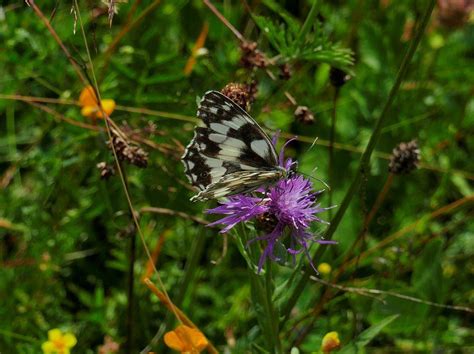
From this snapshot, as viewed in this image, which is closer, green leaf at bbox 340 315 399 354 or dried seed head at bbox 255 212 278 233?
dried seed head at bbox 255 212 278 233

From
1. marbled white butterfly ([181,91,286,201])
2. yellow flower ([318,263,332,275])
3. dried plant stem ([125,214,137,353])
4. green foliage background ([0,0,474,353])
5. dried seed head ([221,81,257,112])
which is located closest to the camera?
marbled white butterfly ([181,91,286,201])

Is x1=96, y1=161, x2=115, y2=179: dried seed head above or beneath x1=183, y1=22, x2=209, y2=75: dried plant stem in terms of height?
beneath

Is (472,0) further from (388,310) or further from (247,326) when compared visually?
(247,326)

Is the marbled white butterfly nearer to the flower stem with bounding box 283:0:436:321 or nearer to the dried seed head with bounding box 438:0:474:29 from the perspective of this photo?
the flower stem with bounding box 283:0:436:321

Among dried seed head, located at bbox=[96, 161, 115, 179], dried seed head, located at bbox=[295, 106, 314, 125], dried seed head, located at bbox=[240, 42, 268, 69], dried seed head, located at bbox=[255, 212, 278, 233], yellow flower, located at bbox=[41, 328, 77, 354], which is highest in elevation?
dried seed head, located at bbox=[240, 42, 268, 69]

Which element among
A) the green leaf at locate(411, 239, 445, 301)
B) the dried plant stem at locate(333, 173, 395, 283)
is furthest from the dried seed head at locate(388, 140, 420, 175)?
the green leaf at locate(411, 239, 445, 301)

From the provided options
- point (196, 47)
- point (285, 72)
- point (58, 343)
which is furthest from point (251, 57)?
point (58, 343)

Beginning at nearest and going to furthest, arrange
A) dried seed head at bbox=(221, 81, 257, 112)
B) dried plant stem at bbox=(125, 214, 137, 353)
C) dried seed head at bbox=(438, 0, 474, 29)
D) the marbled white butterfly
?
the marbled white butterfly → dried seed head at bbox=(221, 81, 257, 112) → dried plant stem at bbox=(125, 214, 137, 353) → dried seed head at bbox=(438, 0, 474, 29)

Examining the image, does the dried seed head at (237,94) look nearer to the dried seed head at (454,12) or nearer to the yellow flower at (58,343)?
the yellow flower at (58,343)
